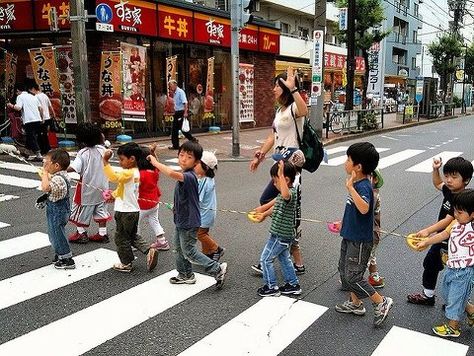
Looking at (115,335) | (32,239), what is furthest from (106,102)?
(115,335)

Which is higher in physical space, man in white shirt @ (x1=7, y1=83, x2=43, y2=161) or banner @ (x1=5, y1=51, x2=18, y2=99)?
banner @ (x1=5, y1=51, x2=18, y2=99)

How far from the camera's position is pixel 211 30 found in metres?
17.4

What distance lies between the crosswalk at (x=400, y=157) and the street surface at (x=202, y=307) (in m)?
4.95

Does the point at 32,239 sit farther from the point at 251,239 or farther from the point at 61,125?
the point at 61,125

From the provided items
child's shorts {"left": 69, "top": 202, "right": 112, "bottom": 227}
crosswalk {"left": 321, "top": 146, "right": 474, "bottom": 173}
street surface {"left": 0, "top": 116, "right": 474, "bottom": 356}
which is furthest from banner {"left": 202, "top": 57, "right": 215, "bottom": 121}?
child's shorts {"left": 69, "top": 202, "right": 112, "bottom": 227}

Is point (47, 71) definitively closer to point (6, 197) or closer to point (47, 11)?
point (47, 11)

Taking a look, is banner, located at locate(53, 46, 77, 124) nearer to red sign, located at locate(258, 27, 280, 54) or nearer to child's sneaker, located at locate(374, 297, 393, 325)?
red sign, located at locate(258, 27, 280, 54)

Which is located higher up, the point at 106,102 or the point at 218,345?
the point at 106,102

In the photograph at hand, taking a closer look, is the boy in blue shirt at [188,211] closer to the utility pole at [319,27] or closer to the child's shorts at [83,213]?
the child's shorts at [83,213]

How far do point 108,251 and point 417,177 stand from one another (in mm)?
7239

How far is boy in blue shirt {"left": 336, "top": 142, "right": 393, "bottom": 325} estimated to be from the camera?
363 cm

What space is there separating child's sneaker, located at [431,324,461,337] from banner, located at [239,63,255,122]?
16.1m

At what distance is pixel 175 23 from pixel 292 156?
12.3 metres

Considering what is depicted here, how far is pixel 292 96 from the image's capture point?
4629 millimetres
